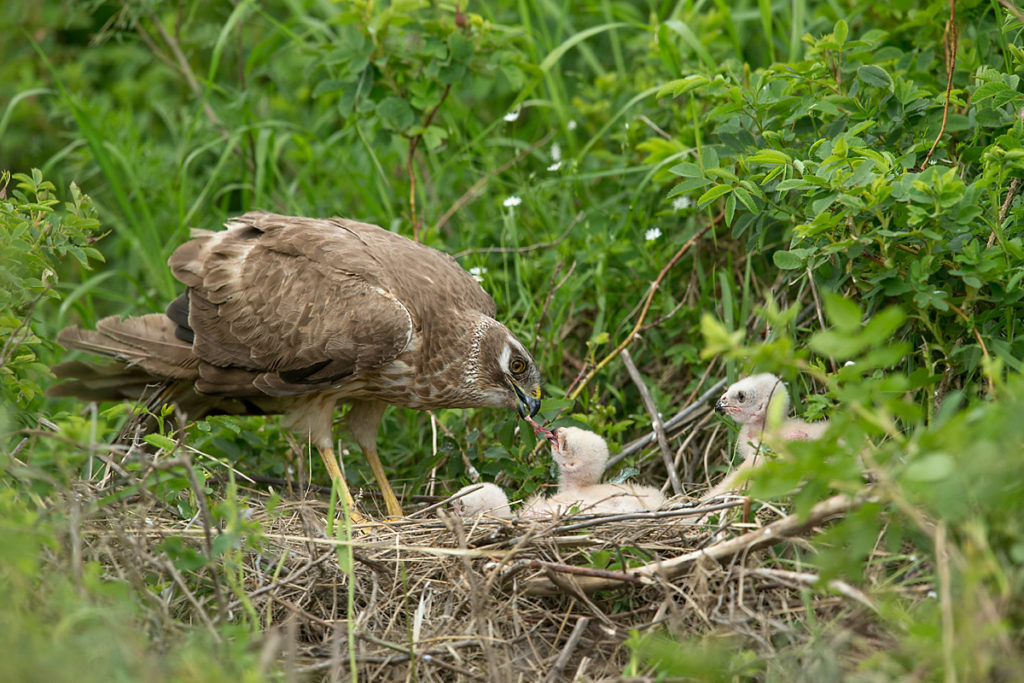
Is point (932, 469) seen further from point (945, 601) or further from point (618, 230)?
point (618, 230)

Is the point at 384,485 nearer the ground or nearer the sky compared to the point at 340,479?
nearer the ground

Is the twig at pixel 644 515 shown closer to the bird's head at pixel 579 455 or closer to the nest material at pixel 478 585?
the nest material at pixel 478 585

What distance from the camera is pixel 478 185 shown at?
20.0 ft

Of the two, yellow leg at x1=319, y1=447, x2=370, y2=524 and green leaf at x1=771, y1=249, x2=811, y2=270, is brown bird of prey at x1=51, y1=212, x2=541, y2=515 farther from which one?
green leaf at x1=771, y1=249, x2=811, y2=270

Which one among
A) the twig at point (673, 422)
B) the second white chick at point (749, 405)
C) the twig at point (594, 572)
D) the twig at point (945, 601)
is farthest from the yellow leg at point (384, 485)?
the twig at point (945, 601)

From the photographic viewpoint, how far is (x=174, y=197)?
20.6 feet

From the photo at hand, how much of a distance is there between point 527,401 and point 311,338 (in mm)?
1016

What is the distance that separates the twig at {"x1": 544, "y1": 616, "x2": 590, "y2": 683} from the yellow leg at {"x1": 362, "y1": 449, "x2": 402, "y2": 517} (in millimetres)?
1566

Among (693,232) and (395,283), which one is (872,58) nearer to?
(693,232)

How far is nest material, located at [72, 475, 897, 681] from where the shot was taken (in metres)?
3.21

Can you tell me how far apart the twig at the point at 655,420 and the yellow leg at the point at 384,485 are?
1274mm

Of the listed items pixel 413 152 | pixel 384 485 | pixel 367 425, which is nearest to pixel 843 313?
pixel 384 485

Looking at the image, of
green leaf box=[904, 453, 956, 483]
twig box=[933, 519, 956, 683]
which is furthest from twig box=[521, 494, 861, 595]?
green leaf box=[904, 453, 956, 483]

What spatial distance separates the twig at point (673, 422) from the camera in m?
4.75
